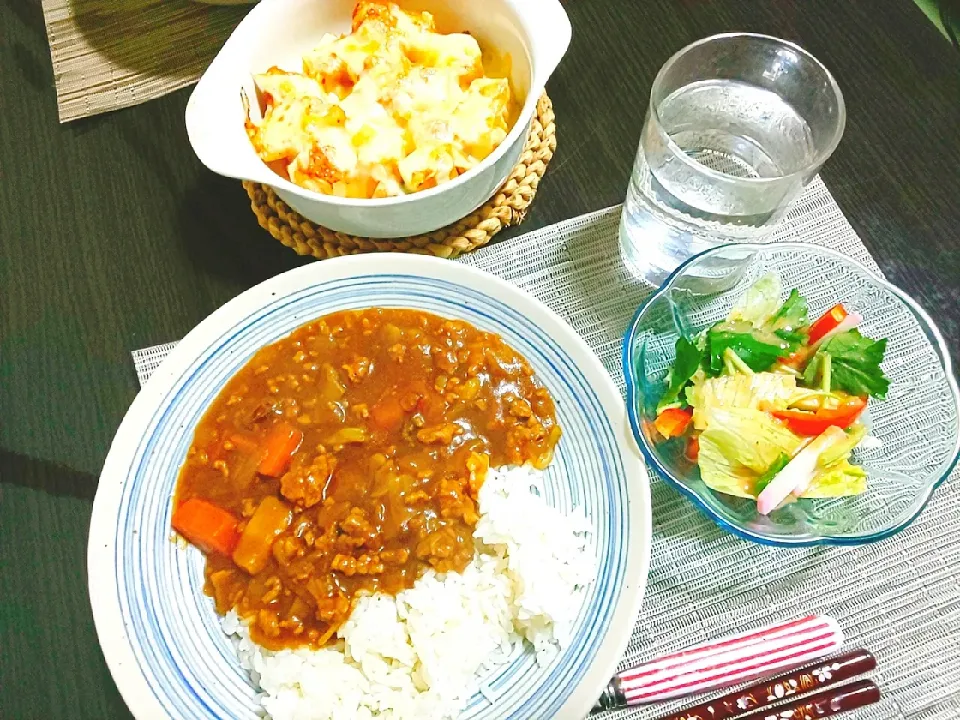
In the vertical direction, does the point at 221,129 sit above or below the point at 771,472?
above

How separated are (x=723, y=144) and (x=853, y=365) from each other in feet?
2.32

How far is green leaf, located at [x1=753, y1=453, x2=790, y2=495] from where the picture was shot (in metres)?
1.54

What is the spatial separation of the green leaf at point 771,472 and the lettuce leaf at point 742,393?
117mm

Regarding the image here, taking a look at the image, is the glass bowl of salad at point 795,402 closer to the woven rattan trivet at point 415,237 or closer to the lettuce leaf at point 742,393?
the lettuce leaf at point 742,393

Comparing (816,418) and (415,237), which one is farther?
(415,237)

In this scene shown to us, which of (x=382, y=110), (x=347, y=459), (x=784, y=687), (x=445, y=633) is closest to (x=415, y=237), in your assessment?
(x=382, y=110)

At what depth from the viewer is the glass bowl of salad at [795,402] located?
157cm

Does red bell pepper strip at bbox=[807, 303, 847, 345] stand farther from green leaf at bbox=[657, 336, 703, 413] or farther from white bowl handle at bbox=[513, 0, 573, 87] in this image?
white bowl handle at bbox=[513, 0, 573, 87]

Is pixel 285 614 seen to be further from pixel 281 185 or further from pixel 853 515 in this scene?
pixel 853 515

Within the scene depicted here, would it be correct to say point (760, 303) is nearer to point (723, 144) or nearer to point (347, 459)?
point (723, 144)

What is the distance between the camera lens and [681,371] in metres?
1.69

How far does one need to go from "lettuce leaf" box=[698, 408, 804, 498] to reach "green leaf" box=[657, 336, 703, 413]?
0.38 ft

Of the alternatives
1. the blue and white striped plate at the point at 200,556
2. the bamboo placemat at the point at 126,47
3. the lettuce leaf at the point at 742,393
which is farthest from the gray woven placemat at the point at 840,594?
the bamboo placemat at the point at 126,47

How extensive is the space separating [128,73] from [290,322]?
113cm
